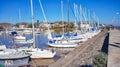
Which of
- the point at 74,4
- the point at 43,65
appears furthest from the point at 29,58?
the point at 74,4

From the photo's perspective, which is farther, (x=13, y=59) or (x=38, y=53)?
(x=38, y=53)

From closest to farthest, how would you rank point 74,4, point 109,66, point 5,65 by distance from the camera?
point 109,66
point 5,65
point 74,4

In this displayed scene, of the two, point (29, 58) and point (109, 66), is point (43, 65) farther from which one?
point (109, 66)

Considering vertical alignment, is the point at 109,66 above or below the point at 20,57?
above

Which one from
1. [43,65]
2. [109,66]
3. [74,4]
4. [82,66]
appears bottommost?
[43,65]

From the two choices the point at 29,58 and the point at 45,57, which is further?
the point at 45,57

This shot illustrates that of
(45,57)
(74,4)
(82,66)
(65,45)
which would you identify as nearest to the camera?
(82,66)

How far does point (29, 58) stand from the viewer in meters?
27.6

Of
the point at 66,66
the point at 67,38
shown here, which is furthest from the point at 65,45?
the point at 66,66

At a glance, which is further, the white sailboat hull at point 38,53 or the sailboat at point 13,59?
the white sailboat hull at point 38,53

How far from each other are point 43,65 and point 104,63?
52.0 feet

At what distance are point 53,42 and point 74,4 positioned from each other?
63.6 ft

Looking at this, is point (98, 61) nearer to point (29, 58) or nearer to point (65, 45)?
point (29, 58)

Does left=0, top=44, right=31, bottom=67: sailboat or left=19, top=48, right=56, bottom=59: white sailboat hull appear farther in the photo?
left=19, top=48, right=56, bottom=59: white sailboat hull
